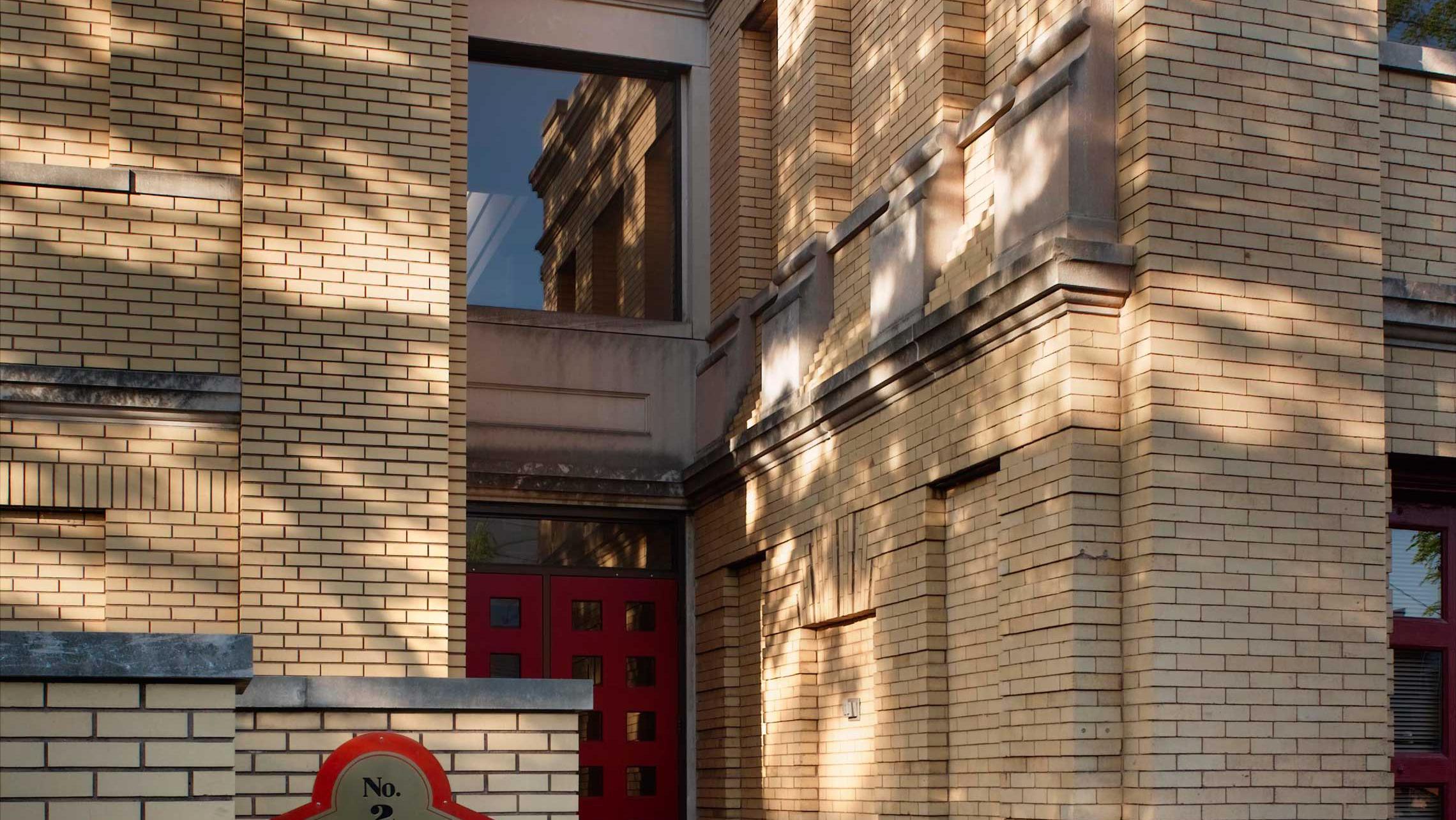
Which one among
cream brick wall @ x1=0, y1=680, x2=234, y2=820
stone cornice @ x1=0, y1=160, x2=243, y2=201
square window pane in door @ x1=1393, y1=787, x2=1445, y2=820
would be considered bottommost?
square window pane in door @ x1=1393, y1=787, x2=1445, y2=820

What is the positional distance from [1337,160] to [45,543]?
6212 millimetres

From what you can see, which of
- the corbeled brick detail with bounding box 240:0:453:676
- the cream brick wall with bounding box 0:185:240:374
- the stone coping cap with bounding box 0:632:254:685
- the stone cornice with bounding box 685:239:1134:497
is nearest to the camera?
the stone coping cap with bounding box 0:632:254:685

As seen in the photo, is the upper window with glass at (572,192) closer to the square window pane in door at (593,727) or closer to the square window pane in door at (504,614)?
the square window pane in door at (504,614)

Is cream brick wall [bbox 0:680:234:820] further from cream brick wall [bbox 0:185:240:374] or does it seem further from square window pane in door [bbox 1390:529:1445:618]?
square window pane in door [bbox 1390:529:1445:618]

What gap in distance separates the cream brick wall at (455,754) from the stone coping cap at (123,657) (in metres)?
1.63

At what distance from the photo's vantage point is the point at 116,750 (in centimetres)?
431

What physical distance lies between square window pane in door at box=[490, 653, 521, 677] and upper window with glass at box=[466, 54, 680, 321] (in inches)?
102

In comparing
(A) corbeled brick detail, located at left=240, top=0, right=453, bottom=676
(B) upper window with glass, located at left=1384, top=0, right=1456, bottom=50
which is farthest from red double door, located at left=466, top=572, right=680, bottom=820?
(B) upper window with glass, located at left=1384, top=0, right=1456, bottom=50

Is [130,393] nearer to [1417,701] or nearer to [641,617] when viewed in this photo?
[641,617]

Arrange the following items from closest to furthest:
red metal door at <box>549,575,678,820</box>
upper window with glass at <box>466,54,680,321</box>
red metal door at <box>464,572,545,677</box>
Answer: red metal door at <box>464,572,545,677</box>
red metal door at <box>549,575,678,820</box>
upper window with glass at <box>466,54,680,321</box>

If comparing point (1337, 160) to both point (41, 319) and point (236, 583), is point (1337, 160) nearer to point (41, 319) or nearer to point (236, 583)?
point (236, 583)

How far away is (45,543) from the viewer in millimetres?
8109

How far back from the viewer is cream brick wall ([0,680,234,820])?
424 centimetres

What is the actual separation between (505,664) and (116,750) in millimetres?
8223
